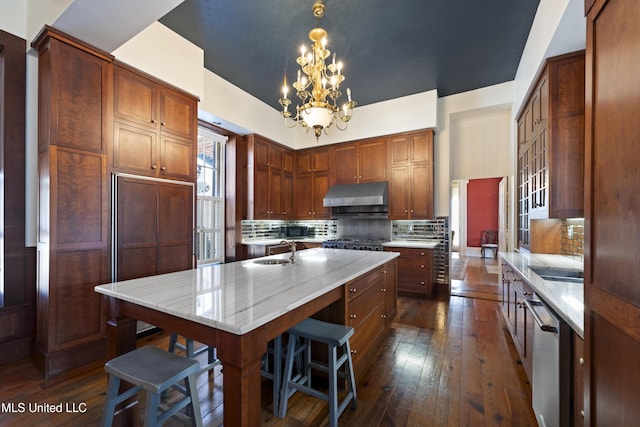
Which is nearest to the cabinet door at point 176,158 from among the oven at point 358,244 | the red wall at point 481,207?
the oven at point 358,244

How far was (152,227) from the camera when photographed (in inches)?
110

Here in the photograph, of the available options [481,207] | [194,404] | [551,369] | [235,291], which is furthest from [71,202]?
[481,207]

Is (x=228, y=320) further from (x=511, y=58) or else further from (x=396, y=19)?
(x=511, y=58)

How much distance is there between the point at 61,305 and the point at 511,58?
17.5ft

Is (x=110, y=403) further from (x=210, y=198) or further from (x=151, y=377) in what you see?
(x=210, y=198)

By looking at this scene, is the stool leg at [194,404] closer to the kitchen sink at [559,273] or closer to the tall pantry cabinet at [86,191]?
the tall pantry cabinet at [86,191]

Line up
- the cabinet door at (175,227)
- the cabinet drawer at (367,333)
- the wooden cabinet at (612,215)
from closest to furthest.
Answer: the wooden cabinet at (612,215) → the cabinet drawer at (367,333) → the cabinet door at (175,227)

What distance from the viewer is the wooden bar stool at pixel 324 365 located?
62.3 inches

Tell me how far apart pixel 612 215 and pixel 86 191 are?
3.24 meters

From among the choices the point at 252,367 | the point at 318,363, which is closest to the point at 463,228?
the point at 318,363

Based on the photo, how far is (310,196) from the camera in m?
5.57

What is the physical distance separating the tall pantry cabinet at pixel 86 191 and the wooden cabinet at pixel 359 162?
3.13m

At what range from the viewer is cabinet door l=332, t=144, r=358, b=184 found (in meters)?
5.12

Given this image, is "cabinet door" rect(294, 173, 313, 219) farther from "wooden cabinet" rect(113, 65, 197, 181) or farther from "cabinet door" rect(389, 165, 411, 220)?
"wooden cabinet" rect(113, 65, 197, 181)
